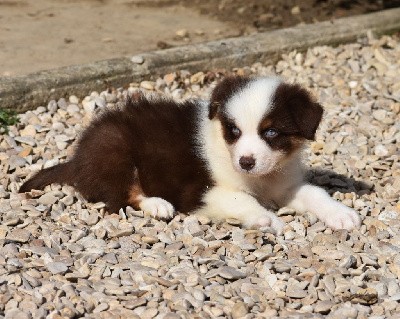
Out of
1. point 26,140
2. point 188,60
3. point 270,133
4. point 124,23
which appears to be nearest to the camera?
point 270,133

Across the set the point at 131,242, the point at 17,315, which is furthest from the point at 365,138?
the point at 17,315

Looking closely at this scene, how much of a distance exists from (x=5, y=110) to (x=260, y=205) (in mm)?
2431

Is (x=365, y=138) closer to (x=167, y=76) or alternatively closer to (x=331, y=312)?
(x=167, y=76)

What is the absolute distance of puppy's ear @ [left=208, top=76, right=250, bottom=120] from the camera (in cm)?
566

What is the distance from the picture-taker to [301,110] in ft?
18.2

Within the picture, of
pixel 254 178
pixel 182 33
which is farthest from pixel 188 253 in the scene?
pixel 182 33

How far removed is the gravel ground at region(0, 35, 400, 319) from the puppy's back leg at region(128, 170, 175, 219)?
59mm

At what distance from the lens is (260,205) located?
5.72m

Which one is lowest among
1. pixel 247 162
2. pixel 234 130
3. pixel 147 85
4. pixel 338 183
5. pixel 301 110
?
pixel 338 183

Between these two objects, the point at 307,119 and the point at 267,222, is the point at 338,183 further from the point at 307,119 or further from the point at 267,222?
the point at 267,222

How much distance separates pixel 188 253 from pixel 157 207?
1.96 ft

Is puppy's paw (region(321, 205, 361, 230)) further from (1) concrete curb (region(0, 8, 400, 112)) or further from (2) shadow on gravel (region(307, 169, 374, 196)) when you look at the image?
(1) concrete curb (region(0, 8, 400, 112))

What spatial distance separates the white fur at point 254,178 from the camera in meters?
5.46

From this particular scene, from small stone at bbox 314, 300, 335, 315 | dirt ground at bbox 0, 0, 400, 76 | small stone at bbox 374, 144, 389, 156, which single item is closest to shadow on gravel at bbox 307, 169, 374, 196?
small stone at bbox 374, 144, 389, 156
